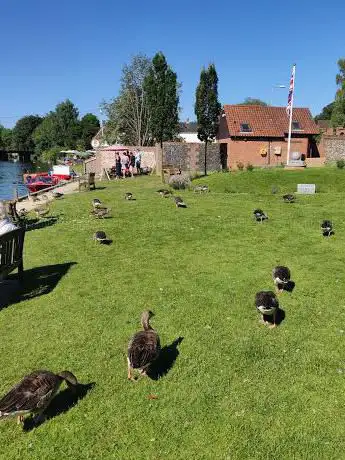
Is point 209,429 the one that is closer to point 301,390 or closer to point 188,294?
point 301,390

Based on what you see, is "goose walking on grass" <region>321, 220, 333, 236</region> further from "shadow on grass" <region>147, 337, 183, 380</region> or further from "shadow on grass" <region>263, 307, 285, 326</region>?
"shadow on grass" <region>147, 337, 183, 380</region>

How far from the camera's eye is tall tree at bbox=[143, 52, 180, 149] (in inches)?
1528

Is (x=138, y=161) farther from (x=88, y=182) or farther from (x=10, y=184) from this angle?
(x=10, y=184)

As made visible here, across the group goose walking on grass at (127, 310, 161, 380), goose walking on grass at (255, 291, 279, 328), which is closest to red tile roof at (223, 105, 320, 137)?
goose walking on grass at (255, 291, 279, 328)

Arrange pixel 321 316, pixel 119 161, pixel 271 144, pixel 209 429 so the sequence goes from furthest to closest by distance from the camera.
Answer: pixel 271 144
pixel 119 161
pixel 321 316
pixel 209 429

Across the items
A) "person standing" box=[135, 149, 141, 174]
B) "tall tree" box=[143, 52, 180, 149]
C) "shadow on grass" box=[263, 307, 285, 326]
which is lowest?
"shadow on grass" box=[263, 307, 285, 326]

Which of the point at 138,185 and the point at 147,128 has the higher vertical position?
the point at 147,128

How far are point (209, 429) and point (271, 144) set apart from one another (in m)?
42.2

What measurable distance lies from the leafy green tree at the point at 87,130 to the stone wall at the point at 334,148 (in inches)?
3723

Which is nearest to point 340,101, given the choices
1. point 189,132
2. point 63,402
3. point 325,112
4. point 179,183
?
point 189,132

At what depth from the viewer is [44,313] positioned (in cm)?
907

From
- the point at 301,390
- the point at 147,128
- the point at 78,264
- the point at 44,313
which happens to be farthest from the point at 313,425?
the point at 147,128

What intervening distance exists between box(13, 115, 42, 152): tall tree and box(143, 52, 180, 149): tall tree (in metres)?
140

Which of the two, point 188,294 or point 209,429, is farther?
point 188,294
